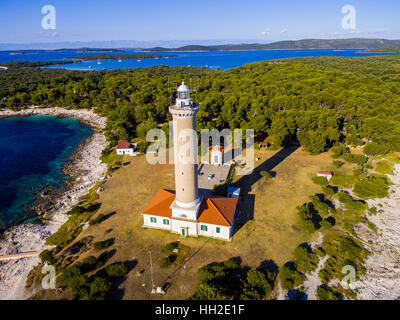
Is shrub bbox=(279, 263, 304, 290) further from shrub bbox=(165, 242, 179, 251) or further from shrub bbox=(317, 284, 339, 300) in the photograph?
shrub bbox=(165, 242, 179, 251)

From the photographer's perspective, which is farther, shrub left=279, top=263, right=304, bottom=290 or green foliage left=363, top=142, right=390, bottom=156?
green foliage left=363, top=142, right=390, bottom=156

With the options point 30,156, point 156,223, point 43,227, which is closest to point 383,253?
point 156,223

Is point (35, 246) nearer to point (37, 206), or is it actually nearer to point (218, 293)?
point (37, 206)

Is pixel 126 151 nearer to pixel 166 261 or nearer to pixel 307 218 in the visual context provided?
pixel 166 261

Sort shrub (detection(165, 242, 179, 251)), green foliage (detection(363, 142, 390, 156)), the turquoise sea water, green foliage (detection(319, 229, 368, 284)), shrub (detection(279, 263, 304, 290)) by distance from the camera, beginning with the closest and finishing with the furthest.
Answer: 1. shrub (detection(279, 263, 304, 290))
2. green foliage (detection(319, 229, 368, 284))
3. shrub (detection(165, 242, 179, 251))
4. the turquoise sea water
5. green foliage (detection(363, 142, 390, 156))

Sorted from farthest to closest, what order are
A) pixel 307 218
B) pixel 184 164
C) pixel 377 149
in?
pixel 377 149, pixel 307 218, pixel 184 164

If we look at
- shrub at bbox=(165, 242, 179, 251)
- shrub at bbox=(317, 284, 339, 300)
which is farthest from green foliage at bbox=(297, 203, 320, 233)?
shrub at bbox=(165, 242, 179, 251)
